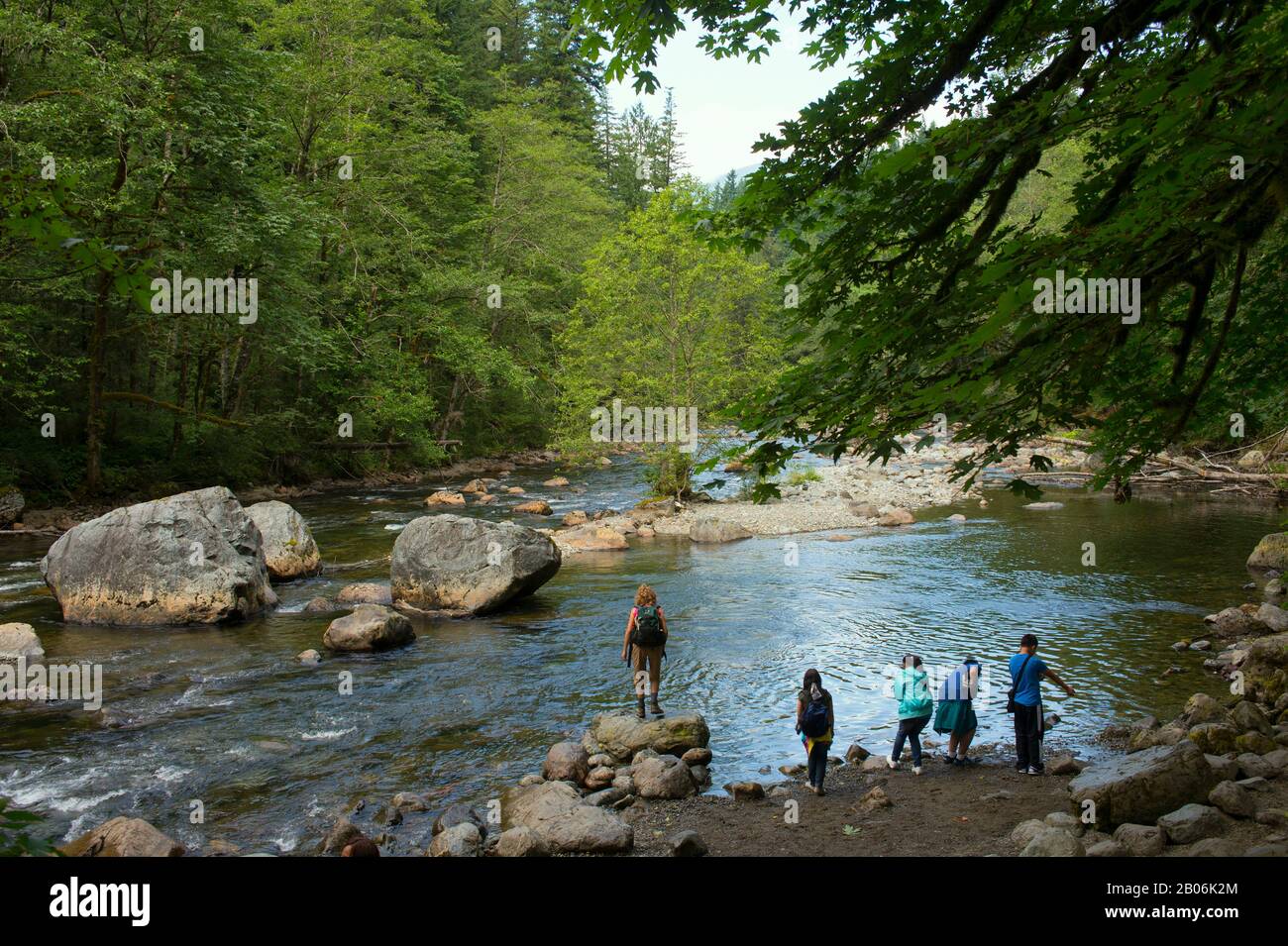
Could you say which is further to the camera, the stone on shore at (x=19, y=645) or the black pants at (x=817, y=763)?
the stone on shore at (x=19, y=645)

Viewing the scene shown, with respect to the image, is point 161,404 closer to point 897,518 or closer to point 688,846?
point 897,518

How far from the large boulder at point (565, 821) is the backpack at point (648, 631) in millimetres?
2902

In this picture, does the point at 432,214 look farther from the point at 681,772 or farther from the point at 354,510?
the point at 681,772

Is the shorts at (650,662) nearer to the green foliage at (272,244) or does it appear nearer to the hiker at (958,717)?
the hiker at (958,717)

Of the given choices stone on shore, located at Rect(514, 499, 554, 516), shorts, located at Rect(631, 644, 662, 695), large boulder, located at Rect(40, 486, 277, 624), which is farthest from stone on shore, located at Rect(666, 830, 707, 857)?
stone on shore, located at Rect(514, 499, 554, 516)

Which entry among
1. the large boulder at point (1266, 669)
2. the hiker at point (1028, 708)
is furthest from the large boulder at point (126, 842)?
the large boulder at point (1266, 669)

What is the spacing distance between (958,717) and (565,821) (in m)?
5.19

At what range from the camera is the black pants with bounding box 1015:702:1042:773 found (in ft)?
31.3

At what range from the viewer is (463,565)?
55.9 ft

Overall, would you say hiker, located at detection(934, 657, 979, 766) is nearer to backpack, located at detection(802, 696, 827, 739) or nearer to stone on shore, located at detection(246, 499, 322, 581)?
backpack, located at detection(802, 696, 827, 739)

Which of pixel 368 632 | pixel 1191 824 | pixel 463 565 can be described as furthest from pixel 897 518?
pixel 1191 824

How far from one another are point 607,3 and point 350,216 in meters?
30.7

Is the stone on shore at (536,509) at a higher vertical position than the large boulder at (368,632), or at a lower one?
higher

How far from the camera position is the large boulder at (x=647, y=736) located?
1034 centimetres
